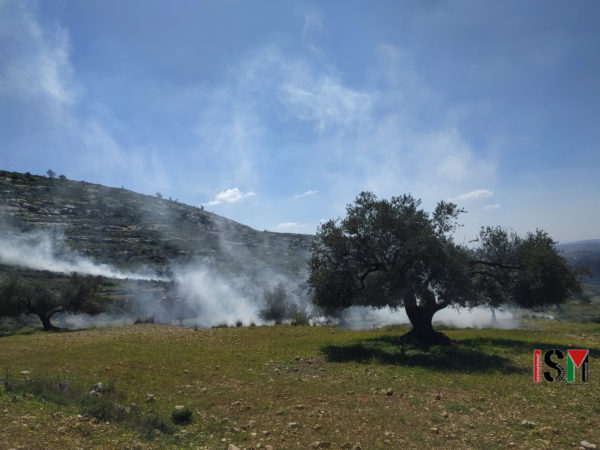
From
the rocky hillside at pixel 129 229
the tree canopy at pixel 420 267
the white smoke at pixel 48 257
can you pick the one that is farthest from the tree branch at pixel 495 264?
the rocky hillside at pixel 129 229

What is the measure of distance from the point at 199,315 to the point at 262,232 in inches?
2758

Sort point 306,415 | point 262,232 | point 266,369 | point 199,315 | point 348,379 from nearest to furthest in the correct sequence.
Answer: point 306,415
point 348,379
point 266,369
point 199,315
point 262,232

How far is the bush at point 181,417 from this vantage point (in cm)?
767

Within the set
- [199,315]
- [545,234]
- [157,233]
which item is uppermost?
[157,233]

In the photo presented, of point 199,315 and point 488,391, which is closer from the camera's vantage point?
point 488,391

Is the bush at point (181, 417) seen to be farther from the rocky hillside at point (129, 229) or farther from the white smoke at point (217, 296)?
the rocky hillside at point (129, 229)

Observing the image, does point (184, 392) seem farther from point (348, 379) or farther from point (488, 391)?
point (488, 391)

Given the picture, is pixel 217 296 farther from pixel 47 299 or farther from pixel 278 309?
pixel 47 299

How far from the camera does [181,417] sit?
25.5 feet

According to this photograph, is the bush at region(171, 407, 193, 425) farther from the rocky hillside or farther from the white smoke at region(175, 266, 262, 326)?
the rocky hillside

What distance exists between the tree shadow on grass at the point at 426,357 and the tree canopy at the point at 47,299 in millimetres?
25717

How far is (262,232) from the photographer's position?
114m

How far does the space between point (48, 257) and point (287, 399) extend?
63079mm

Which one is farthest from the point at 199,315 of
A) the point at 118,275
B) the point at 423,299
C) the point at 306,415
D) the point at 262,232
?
A: the point at 262,232
